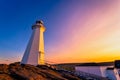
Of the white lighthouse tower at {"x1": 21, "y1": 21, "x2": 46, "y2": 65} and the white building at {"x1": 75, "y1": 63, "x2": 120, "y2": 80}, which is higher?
the white lighthouse tower at {"x1": 21, "y1": 21, "x2": 46, "y2": 65}

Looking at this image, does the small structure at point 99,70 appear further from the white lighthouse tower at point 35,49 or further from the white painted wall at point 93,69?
the white lighthouse tower at point 35,49

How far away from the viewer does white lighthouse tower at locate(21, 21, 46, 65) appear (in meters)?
23.7

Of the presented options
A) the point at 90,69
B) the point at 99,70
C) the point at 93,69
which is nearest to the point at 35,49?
the point at 90,69

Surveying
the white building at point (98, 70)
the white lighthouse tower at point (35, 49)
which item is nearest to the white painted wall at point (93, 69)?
the white building at point (98, 70)

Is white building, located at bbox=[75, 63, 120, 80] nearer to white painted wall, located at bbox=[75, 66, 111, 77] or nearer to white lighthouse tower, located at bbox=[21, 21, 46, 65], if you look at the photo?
white painted wall, located at bbox=[75, 66, 111, 77]

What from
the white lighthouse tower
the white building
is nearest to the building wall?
the white building

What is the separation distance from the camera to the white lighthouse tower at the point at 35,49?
23734 millimetres

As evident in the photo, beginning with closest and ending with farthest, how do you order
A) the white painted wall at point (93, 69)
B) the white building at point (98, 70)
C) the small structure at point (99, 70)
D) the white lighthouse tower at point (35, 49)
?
the white lighthouse tower at point (35, 49)
the white building at point (98, 70)
the small structure at point (99, 70)
the white painted wall at point (93, 69)

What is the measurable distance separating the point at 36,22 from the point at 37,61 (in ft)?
34.9

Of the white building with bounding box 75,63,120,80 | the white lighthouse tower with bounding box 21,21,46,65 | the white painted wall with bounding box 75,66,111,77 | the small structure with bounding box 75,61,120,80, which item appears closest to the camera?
the white lighthouse tower with bounding box 21,21,46,65

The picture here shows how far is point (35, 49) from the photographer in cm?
2472

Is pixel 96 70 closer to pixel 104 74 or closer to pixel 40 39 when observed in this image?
pixel 104 74

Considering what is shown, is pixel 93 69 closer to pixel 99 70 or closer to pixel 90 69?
pixel 90 69

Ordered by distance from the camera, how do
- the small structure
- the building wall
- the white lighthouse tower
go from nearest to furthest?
the white lighthouse tower
the small structure
the building wall
